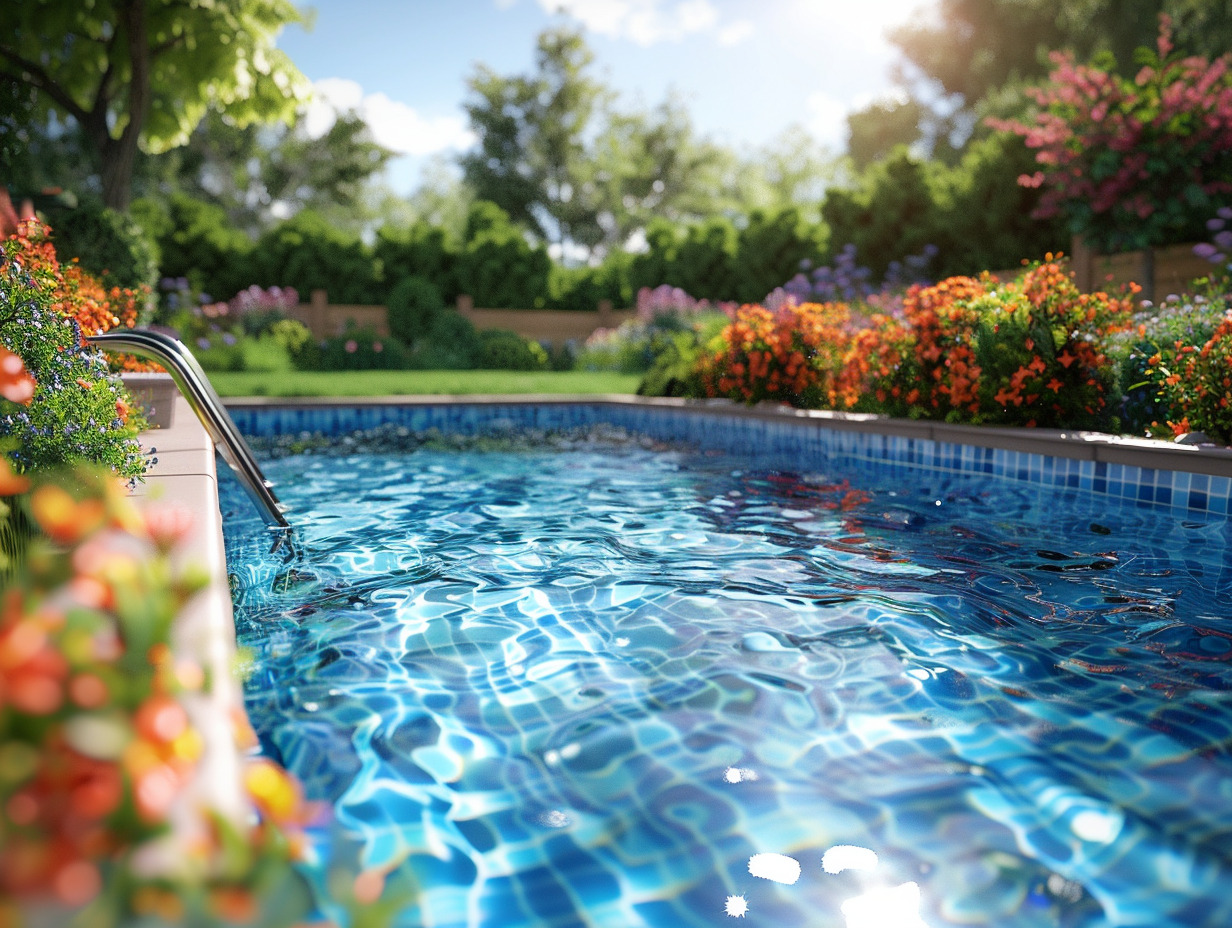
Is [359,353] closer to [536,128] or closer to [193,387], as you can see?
[193,387]

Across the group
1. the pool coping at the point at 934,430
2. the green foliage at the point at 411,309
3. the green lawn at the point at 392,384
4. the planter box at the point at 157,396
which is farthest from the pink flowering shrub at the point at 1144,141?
the green foliage at the point at 411,309

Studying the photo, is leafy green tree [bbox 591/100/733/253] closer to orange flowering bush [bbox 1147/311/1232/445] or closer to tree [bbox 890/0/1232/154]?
tree [bbox 890/0/1232/154]

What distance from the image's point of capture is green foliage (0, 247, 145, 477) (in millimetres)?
3018

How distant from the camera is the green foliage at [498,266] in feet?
68.1

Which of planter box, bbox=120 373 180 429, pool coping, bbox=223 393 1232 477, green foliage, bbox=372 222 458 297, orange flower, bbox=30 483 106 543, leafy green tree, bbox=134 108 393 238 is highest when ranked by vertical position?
leafy green tree, bbox=134 108 393 238

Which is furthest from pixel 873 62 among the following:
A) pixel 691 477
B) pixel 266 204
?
pixel 691 477

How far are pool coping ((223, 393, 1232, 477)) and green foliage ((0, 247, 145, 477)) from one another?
17.9 feet

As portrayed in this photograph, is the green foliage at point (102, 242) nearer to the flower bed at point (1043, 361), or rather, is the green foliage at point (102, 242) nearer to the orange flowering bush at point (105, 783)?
the flower bed at point (1043, 361)

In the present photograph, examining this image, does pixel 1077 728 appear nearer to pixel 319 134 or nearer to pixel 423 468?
pixel 423 468

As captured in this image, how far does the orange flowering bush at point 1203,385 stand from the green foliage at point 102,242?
11892 mm

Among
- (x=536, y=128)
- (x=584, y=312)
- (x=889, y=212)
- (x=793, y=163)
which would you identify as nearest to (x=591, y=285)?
(x=584, y=312)

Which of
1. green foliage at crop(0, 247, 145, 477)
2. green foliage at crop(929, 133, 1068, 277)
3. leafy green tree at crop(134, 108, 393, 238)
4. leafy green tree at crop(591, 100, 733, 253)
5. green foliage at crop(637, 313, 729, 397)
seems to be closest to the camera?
green foliage at crop(0, 247, 145, 477)

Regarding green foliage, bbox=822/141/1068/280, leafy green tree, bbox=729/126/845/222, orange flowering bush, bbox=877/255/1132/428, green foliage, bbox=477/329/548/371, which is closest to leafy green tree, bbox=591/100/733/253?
leafy green tree, bbox=729/126/845/222

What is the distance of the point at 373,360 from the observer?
54.0 feet
